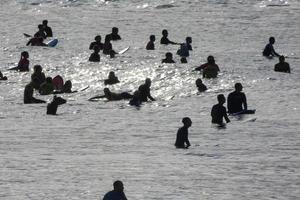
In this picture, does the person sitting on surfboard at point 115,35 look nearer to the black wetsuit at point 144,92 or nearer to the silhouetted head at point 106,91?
the silhouetted head at point 106,91

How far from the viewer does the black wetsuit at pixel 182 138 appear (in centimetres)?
2686

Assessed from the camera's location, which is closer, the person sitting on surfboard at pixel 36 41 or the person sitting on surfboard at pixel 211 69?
the person sitting on surfboard at pixel 211 69

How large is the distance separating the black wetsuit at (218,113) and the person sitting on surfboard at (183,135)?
2.79 meters

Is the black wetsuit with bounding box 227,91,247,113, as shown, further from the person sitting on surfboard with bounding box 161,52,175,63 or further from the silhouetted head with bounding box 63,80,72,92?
the person sitting on surfboard with bounding box 161,52,175,63

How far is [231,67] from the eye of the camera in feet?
129

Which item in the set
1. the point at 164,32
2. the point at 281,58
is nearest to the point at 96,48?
the point at 164,32

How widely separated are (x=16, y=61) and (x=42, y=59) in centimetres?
99

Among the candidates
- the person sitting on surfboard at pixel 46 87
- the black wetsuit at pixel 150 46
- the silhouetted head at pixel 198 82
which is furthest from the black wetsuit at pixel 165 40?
the silhouetted head at pixel 198 82

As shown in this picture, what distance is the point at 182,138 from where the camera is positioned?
2698 cm

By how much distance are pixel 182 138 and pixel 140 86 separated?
7.42m

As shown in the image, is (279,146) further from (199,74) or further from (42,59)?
(42,59)

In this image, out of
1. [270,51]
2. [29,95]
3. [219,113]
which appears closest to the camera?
[219,113]

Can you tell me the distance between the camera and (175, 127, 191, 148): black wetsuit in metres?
26.9

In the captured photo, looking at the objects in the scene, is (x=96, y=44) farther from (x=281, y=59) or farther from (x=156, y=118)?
(x=156, y=118)
